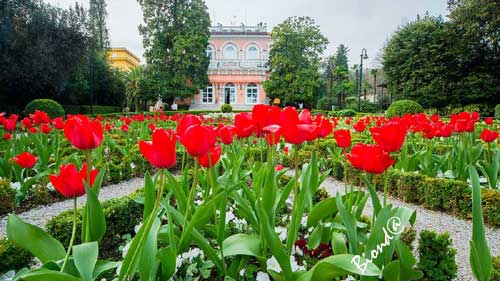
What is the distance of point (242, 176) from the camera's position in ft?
10.2

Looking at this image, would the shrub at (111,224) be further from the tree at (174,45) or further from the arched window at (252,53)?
the arched window at (252,53)

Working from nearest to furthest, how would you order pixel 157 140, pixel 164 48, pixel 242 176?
1. pixel 157 140
2. pixel 242 176
3. pixel 164 48

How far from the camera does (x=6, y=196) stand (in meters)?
3.55

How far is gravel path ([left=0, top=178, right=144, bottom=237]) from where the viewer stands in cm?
352

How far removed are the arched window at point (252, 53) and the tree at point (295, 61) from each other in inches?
308

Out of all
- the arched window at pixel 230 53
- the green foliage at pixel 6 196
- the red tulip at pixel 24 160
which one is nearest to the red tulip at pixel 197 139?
the red tulip at pixel 24 160

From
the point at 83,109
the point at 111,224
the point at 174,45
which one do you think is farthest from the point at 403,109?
the point at 83,109

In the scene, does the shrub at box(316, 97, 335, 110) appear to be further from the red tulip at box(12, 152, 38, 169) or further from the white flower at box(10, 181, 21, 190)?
the red tulip at box(12, 152, 38, 169)

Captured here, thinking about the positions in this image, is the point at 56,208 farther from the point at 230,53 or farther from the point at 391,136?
the point at 230,53

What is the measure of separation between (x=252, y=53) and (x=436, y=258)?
40.0m

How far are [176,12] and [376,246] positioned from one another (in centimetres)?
2996

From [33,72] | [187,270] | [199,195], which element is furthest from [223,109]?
[187,270]

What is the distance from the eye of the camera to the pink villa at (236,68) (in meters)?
37.9

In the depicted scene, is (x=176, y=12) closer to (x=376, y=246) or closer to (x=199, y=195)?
(x=199, y=195)
